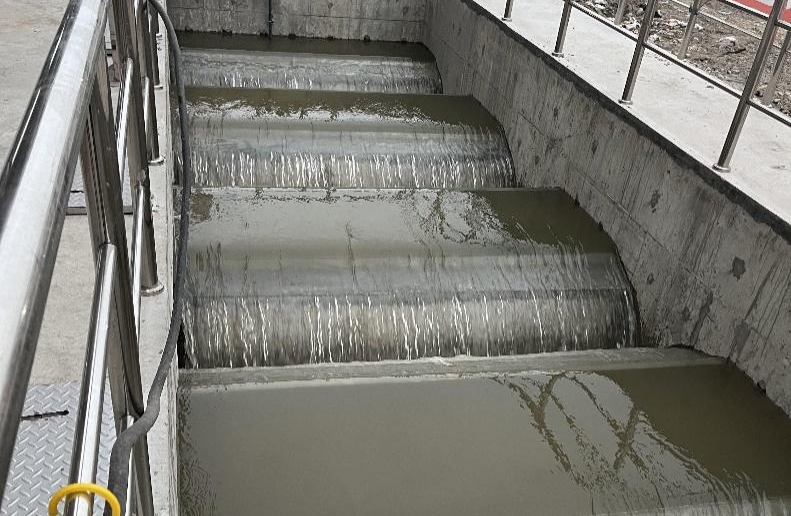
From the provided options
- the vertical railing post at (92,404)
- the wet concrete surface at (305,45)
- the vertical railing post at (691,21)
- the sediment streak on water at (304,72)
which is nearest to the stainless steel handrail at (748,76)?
the vertical railing post at (691,21)

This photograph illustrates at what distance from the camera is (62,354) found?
193 cm

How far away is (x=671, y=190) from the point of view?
14.5ft

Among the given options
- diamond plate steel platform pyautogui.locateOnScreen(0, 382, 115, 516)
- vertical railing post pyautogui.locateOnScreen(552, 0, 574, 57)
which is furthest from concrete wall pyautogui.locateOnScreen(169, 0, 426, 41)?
diamond plate steel platform pyautogui.locateOnScreen(0, 382, 115, 516)

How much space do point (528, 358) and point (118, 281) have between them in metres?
2.85

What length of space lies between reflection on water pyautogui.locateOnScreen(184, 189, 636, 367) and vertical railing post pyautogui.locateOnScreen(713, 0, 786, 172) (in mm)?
1067

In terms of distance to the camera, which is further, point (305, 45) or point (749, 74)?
point (305, 45)

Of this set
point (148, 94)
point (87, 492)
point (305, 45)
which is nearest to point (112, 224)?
point (87, 492)

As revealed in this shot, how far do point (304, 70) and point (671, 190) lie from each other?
15.9ft

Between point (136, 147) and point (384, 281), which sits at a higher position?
point (136, 147)

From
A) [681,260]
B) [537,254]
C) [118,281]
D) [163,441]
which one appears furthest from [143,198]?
[681,260]

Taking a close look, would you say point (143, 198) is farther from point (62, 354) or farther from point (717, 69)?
point (717, 69)

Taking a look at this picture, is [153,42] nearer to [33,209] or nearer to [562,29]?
[562,29]

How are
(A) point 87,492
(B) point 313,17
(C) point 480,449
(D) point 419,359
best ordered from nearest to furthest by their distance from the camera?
(A) point 87,492 < (C) point 480,449 < (D) point 419,359 < (B) point 313,17

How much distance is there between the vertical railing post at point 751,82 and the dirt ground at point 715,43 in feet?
13.7
